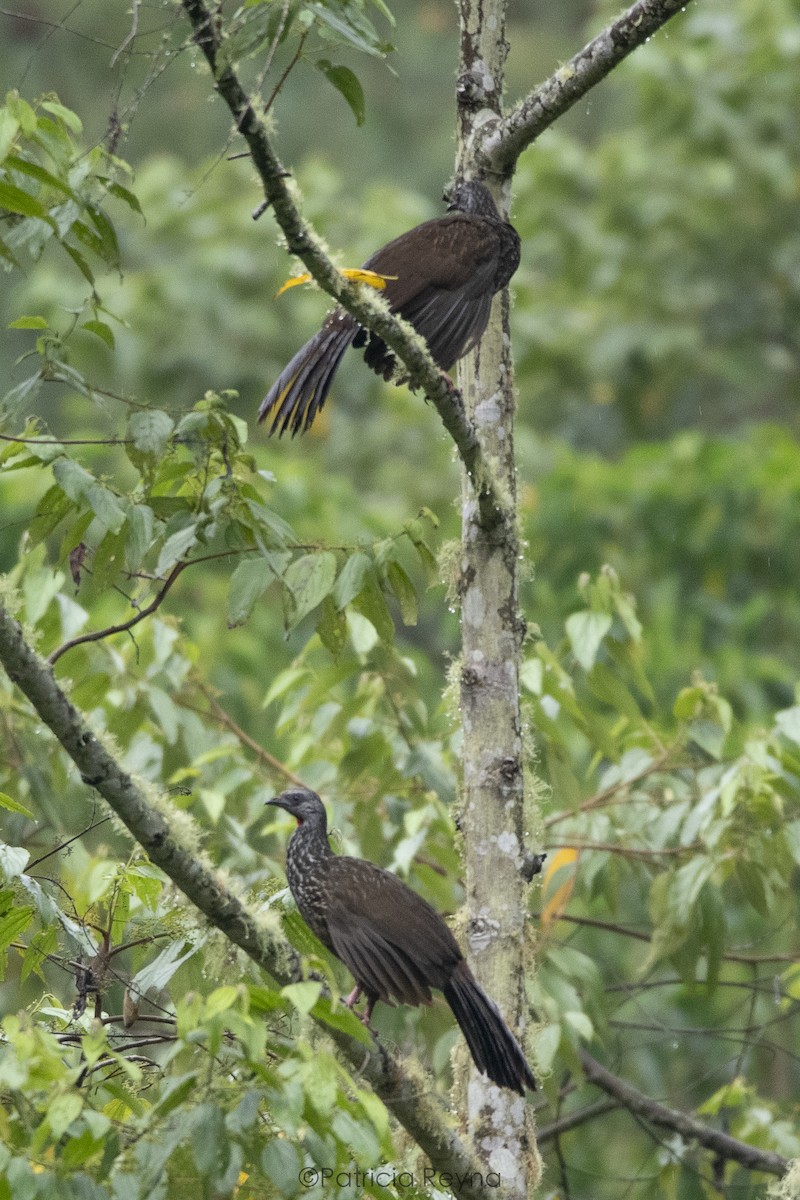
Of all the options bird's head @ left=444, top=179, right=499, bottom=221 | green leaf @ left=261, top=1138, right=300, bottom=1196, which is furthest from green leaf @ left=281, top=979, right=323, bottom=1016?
bird's head @ left=444, top=179, right=499, bottom=221

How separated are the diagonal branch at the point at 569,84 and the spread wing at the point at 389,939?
147 centimetres

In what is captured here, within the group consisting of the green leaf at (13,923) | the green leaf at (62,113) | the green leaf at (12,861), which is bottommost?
the green leaf at (13,923)

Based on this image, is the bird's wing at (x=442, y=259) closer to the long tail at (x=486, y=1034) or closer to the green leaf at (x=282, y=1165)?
the long tail at (x=486, y=1034)

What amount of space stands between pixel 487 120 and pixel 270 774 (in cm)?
175

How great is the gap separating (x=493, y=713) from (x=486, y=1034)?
0.59 m

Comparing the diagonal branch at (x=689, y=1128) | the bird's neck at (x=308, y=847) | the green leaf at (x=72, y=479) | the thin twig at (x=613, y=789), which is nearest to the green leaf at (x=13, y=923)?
the green leaf at (x=72, y=479)

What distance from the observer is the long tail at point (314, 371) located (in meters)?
2.86

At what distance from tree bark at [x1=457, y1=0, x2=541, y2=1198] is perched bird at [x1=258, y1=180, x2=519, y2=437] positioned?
0.11 m

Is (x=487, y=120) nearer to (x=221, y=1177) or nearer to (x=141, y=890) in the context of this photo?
(x=141, y=890)

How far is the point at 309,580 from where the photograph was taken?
8.48 ft

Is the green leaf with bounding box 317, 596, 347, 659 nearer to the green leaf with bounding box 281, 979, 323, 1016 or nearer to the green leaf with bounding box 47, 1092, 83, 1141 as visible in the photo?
the green leaf with bounding box 281, 979, 323, 1016

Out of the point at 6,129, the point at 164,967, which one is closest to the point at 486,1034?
the point at 164,967

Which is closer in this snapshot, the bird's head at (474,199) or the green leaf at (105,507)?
the green leaf at (105,507)

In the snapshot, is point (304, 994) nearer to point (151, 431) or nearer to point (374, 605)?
point (151, 431)
